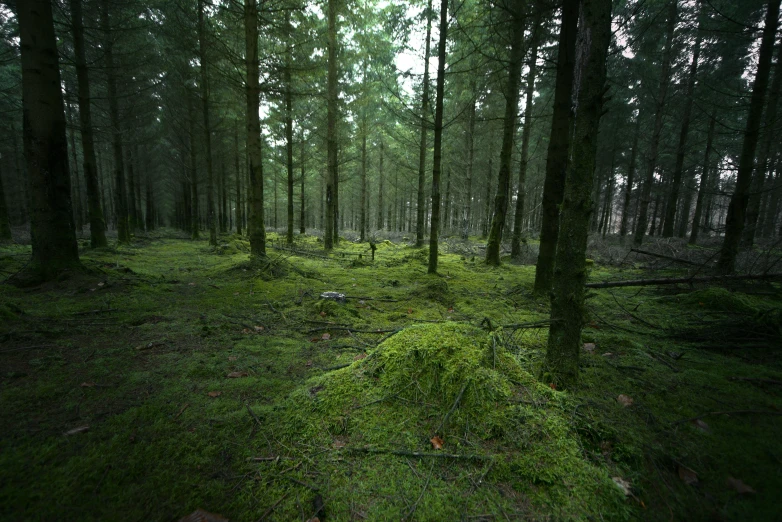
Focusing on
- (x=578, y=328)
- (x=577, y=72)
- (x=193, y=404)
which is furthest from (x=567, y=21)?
(x=193, y=404)

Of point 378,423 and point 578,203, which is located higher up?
point 578,203

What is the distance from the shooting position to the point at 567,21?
186 inches

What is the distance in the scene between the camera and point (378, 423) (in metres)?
1.97

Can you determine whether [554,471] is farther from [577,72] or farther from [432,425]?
[577,72]

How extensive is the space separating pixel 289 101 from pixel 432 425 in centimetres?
1352

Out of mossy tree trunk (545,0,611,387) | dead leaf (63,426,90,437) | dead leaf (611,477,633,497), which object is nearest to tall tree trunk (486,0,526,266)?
mossy tree trunk (545,0,611,387)

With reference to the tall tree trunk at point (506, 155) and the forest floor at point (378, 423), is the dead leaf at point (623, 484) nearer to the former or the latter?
the forest floor at point (378, 423)

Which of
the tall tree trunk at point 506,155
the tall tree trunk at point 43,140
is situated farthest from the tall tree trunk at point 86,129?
the tall tree trunk at point 506,155

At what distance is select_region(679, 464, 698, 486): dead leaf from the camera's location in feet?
5.19

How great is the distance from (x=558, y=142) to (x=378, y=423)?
5.50 metres

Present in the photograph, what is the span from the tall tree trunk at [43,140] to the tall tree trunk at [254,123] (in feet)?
10.1

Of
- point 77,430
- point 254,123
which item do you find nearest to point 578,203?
point 77,430

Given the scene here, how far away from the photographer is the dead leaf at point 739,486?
1.47 meters

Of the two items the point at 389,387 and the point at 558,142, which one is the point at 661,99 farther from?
the point at 389,387
